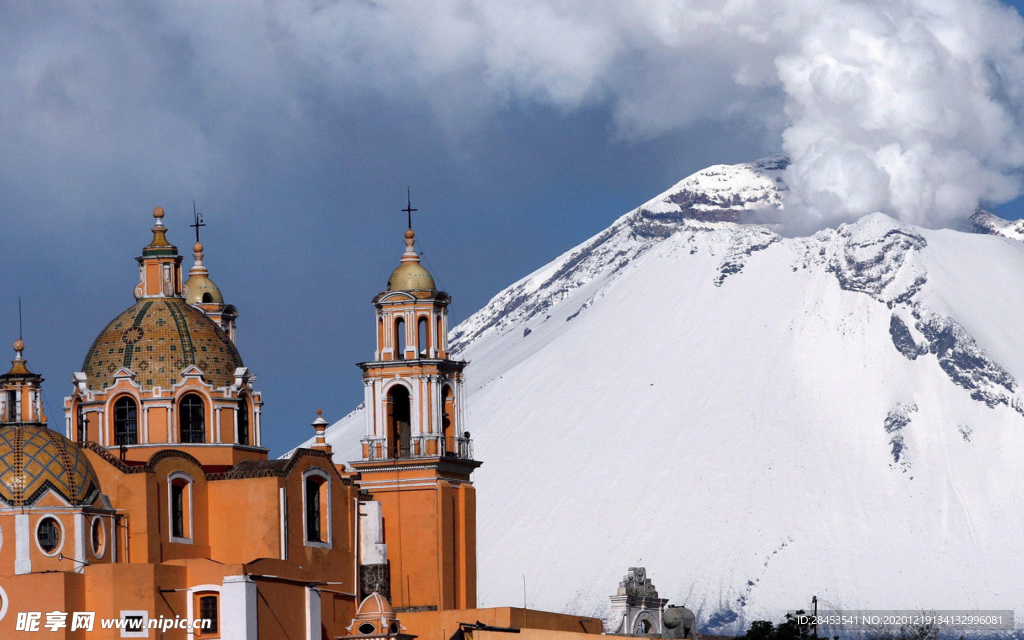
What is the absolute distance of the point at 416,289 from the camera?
7906cm

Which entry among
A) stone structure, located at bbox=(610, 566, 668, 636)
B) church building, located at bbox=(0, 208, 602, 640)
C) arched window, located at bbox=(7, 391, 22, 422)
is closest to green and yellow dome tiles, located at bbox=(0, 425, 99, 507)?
church building, located at bbox=(0, 208, 602, 640)

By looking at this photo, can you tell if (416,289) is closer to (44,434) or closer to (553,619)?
(553,619)

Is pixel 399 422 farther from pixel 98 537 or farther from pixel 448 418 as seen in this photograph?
pixel 98 537

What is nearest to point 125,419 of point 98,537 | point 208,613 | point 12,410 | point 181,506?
point 12,410

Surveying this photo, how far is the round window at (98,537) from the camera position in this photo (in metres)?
63.7

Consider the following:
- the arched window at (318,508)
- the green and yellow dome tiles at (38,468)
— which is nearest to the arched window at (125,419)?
the arched window at (318,508)

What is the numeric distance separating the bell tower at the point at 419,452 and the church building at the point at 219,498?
7cm

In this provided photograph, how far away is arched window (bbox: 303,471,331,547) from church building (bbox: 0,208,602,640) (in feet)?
0.23

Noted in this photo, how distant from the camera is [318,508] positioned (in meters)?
71.6

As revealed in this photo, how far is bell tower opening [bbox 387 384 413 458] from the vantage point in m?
78.1

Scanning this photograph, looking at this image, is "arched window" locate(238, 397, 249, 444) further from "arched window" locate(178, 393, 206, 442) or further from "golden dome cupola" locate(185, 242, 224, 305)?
"golden dome cupola" locate(185, 242, 224, 305)

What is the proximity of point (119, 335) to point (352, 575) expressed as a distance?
34.3ft

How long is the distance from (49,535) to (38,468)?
1.84 metres

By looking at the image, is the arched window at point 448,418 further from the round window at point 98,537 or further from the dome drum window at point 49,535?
the dome drum window at point 49,535
